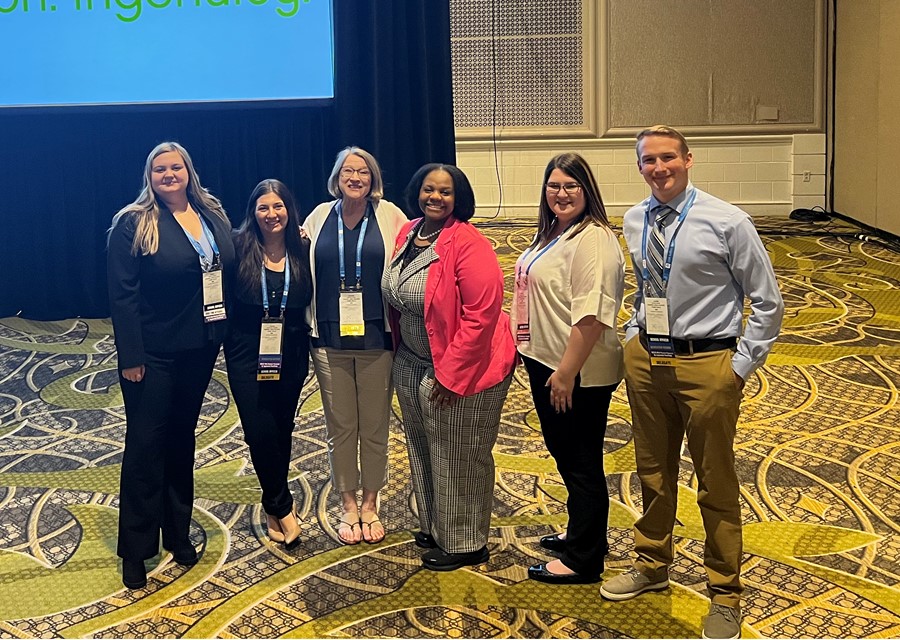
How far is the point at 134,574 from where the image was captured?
3041 mm

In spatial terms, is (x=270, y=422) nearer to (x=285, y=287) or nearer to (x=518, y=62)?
(x=285, y=287)

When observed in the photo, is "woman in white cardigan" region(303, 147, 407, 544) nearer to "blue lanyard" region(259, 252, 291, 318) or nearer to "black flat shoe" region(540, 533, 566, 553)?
"blue lanyard" region(259, 252, 291, 318)

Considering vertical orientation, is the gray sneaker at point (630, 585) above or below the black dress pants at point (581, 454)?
below

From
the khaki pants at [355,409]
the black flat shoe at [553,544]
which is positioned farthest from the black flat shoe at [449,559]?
the khaki pants at [355,409]

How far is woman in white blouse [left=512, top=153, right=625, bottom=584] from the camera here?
270cm

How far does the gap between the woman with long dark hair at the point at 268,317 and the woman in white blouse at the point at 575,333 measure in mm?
729

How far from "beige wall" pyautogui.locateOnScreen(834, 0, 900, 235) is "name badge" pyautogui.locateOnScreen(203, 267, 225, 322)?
6.79 metres

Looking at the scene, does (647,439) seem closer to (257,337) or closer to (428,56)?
(257,337)

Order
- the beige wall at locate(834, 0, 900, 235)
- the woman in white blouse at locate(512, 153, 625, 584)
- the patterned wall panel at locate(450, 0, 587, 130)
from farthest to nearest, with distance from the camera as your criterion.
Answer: the patterned wall panel at locate(450, 0, 587, 130) → the beige wall at locate(834, 0, 900, 235) → the woman in white blouse at locate(512, 153, 625, 584)

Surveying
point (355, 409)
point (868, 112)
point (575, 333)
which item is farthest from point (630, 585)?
point (868, 112)

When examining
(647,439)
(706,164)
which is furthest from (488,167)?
(647,439)

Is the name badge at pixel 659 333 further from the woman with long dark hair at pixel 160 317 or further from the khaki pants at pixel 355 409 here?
the woman with long dark hair at pixel 160 317

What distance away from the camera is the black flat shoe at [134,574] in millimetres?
3027

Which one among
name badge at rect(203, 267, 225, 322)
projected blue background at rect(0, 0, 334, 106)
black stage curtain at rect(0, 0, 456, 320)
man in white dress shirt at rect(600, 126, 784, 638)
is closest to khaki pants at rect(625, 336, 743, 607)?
man in white dress shirt at rect(600, 126, 784, 638)
